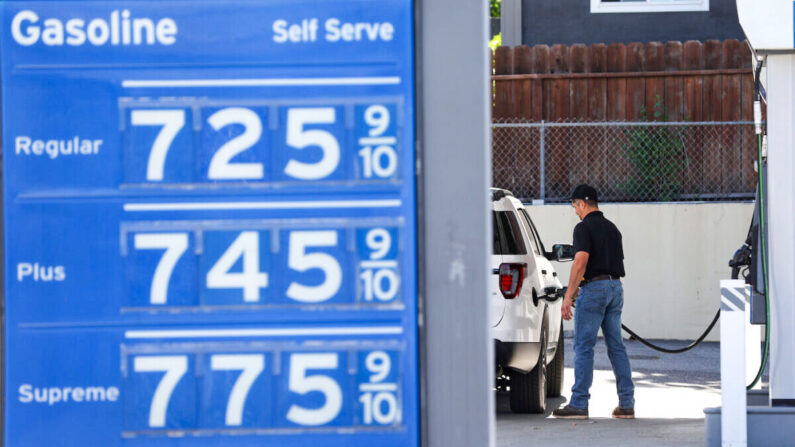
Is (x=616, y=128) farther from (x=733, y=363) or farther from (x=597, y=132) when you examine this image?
(x=733, y=363)

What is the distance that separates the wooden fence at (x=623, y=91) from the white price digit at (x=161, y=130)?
13157 millimetres

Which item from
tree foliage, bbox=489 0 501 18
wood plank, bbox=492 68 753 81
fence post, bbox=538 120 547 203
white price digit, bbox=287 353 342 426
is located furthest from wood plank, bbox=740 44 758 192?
tree foliage, bbox=489 0 501 18

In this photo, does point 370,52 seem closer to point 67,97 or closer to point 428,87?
point 428,87

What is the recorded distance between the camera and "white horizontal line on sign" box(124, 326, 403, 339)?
371 cm

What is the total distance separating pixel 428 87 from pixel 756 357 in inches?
343

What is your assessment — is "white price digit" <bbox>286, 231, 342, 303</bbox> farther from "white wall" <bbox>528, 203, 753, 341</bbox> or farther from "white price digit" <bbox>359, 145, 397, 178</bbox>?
"white wall" <bbox>528, 203, 753, 341</bbox>

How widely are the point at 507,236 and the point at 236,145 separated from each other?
602 centimetres

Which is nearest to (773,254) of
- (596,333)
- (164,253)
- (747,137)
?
(596,333)

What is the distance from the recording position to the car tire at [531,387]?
32.7 ft

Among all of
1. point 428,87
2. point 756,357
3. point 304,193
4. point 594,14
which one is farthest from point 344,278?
point 594,14

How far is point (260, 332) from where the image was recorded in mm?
3713

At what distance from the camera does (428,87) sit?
3.69 metres

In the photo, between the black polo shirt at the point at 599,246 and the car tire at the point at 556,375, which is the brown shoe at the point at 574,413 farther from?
the car tire at the point at 556,375

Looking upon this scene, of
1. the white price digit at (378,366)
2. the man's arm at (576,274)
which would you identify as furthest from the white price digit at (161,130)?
the man's arm at (576,274)
